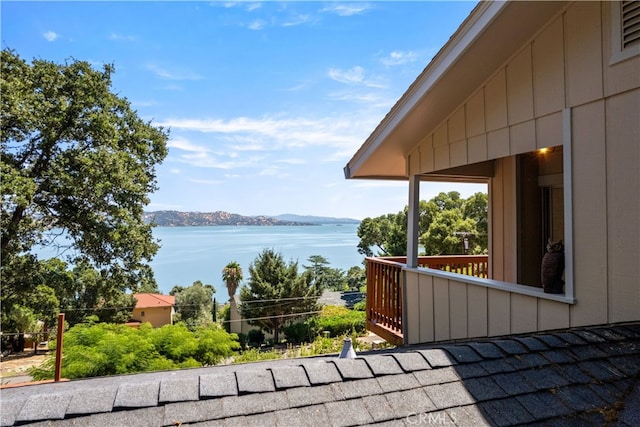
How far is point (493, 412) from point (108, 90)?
18.7 m

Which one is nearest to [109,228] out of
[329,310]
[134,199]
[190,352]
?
[134,199]

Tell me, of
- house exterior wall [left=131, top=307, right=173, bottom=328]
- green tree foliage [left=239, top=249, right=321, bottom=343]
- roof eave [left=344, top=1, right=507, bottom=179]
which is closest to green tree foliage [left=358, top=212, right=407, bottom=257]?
green tree foliage [left=239, top=249, right=321, bottom=343]

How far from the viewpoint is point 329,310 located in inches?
948

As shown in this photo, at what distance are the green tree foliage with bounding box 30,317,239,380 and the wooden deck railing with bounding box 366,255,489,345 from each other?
4.51m

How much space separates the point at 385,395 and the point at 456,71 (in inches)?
128

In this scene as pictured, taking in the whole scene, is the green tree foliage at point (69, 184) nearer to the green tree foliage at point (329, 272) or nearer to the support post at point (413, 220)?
the support post at point (413, 220)

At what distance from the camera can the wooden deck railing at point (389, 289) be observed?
216 inches

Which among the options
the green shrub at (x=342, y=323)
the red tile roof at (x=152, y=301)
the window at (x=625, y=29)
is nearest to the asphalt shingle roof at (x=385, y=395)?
the window at (x=625, y=29)

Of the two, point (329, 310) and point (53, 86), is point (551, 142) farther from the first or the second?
point (329, 310)

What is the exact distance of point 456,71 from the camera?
12.0 feet

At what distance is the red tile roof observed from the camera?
29.1 meters

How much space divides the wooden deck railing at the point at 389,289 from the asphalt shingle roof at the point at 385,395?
11.7ft

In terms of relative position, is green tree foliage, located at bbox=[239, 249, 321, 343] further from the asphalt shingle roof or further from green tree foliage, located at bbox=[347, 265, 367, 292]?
the asphalt shingle roof

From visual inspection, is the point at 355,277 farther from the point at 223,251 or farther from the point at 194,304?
the point at 223,251
